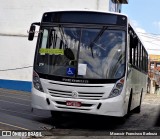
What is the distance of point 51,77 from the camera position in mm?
12023

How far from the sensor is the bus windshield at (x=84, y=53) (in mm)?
11922

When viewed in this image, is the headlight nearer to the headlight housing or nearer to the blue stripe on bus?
the headlight housing

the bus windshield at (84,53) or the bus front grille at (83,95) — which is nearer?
the bus front grille at (83,95)

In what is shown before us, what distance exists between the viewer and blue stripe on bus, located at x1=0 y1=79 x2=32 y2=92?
3233cm

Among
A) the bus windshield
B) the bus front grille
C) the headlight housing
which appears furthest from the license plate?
the headlight housing

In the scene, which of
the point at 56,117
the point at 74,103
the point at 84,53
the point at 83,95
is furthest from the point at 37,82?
the point at 56,117

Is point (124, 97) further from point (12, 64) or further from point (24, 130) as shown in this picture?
point (12, 64)

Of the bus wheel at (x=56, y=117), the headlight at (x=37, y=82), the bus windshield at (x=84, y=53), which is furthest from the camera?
the bus wheel at (x=56, y=117)

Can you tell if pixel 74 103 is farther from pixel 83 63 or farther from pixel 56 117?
pixel 56 117

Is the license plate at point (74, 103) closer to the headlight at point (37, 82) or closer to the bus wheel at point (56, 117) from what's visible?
the headlight at point (37, 82)

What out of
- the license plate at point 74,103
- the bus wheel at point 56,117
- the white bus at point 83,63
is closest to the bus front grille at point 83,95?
the white bus at point 83,63

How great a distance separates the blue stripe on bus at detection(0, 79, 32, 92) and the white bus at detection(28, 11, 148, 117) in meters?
20.0

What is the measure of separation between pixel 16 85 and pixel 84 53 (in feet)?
69.5

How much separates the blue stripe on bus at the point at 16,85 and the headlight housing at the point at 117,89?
68.4 feet
